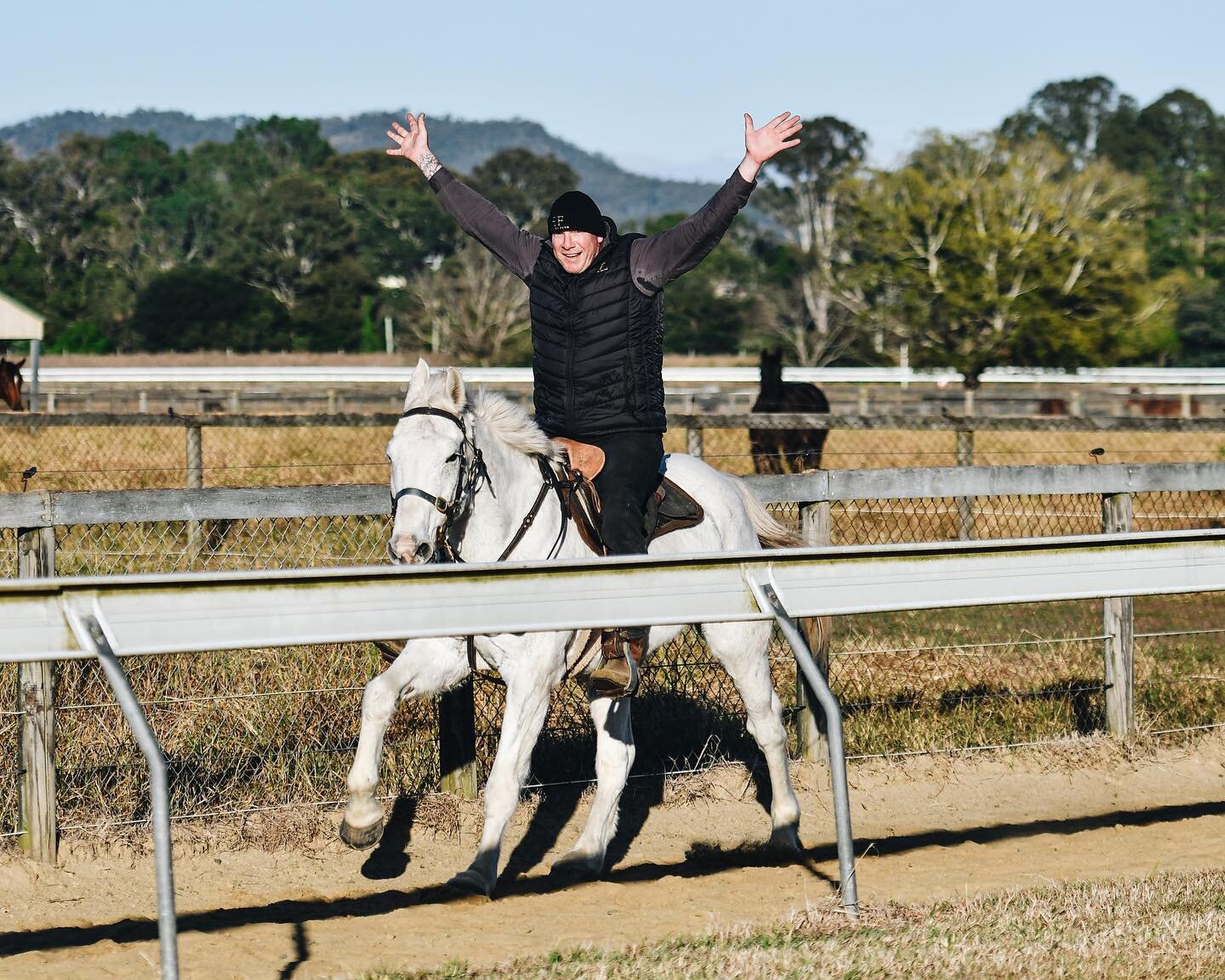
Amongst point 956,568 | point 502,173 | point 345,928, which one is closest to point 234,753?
point 345,928

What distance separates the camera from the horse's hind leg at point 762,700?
7027 millimetres

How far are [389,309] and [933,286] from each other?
150ft

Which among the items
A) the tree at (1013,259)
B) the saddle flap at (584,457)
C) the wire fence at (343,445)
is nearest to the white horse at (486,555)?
the saddle flap at (584,457)

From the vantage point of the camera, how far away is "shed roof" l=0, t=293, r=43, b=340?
159 feet

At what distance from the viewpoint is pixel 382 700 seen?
6172mm

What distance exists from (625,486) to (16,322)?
4655 cm

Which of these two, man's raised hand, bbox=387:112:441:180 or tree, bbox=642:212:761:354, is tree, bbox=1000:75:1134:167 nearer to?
tree, bbox=642:212:761:354

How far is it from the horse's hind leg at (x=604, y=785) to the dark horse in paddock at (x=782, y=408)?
12556mm

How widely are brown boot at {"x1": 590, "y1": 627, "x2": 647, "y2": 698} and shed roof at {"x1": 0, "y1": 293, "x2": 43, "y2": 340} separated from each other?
45.7m

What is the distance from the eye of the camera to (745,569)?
5.34 metres

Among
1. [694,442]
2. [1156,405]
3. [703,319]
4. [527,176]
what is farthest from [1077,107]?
[694,442]

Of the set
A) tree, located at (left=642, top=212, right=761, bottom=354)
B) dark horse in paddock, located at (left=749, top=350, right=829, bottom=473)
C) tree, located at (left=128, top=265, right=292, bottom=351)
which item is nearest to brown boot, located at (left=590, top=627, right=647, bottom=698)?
dark horse in paddock, located at (left=749, top=350, right=829, bottom=473)

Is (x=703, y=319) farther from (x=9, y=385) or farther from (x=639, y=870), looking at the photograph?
(x=639, y=870)

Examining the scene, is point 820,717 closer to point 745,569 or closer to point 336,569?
point 745,569
